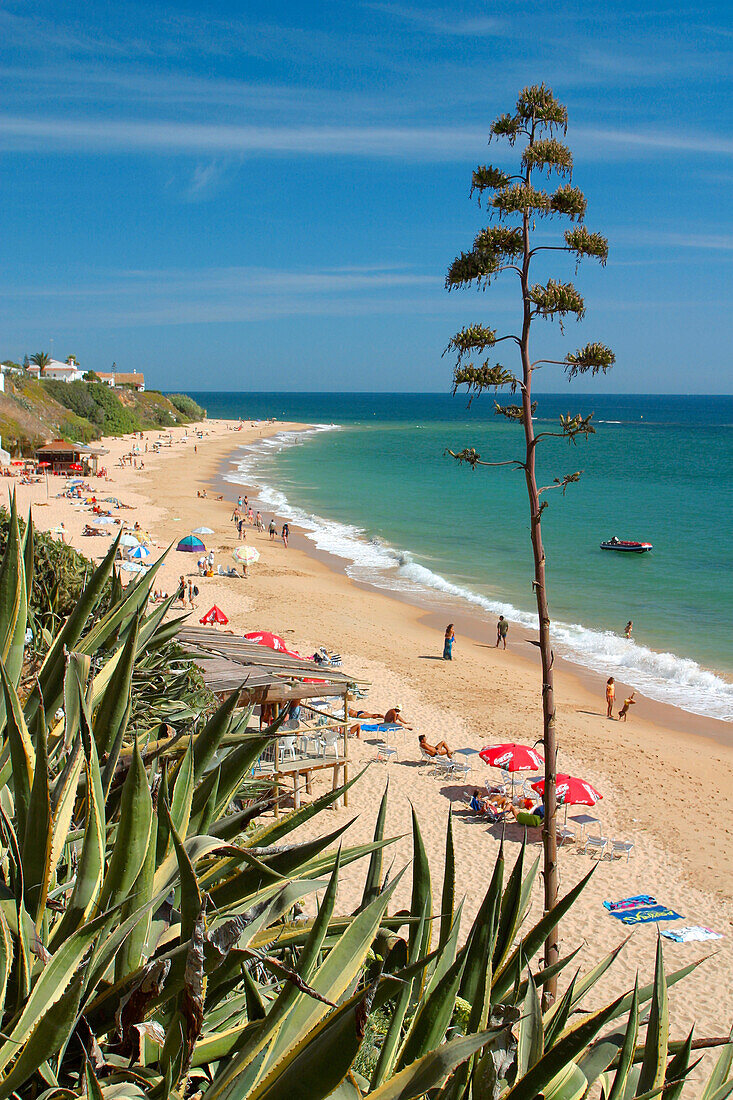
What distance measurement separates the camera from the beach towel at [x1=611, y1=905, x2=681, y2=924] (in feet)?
30.7

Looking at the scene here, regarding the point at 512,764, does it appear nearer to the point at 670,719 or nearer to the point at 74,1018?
the point at 670,719

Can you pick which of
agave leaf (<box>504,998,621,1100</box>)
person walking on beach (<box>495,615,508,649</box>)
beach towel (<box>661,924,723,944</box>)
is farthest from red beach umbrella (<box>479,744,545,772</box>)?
agave leaf (<box>504,998,621,1100</box>)

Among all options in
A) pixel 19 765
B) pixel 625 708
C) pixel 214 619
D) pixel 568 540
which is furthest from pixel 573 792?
pixel 568 540

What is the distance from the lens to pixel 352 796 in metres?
12.3

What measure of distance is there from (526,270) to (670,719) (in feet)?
44.0

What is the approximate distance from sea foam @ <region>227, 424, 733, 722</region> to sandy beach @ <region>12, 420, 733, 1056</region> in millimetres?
1049

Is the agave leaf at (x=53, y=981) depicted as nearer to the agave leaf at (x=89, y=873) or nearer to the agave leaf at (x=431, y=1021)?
the agave leaf at (x=89, y=873)

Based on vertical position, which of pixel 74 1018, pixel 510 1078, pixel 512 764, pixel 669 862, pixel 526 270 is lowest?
pixel 669 862

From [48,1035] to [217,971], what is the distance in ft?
1.44

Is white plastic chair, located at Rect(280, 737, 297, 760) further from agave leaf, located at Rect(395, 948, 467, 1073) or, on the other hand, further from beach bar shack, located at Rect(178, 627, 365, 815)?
agave leaf, located at Rect(395, 948, 467, 1073)

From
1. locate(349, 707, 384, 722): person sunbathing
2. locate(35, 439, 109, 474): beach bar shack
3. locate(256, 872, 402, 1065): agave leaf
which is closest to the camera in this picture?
locate(256, 872, 402, 1065): agave leaf

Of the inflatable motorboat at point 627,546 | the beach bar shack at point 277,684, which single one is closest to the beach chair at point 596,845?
the beach bar shack at point 277,684

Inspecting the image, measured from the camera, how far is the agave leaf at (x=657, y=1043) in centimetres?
190

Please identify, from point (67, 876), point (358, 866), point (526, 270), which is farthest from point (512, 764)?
point (67, 876)
